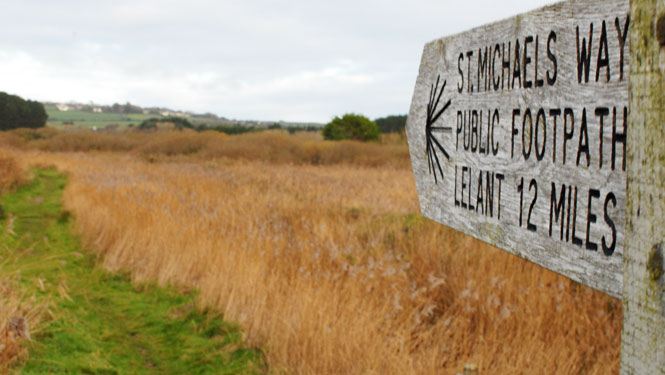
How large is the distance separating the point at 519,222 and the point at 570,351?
103 inches

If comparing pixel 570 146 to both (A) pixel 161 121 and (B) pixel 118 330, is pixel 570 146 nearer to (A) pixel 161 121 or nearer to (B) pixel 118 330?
(B) pixel 118 330

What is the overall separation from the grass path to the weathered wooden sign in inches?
114

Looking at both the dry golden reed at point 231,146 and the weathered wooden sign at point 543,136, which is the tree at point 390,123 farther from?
the weathered wooden sign at point 543,136

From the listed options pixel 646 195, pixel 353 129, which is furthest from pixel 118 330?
pixel 353 129

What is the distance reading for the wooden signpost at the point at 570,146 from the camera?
917 mm

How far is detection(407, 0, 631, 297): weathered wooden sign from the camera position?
1.09 m

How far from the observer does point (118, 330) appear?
513 cm

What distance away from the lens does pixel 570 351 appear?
3568 millimetres

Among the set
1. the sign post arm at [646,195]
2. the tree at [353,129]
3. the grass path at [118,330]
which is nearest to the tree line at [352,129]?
the tree at [353,129]

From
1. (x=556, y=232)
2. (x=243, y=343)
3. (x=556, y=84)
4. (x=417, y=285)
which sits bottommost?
(x=243, y=343)

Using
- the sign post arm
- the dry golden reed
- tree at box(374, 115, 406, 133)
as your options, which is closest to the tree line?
the dry golden reed

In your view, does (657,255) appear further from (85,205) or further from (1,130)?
(1,130)

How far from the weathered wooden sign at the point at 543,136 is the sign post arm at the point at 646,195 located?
98 mm

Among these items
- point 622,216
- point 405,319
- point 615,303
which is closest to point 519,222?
point 622,216
